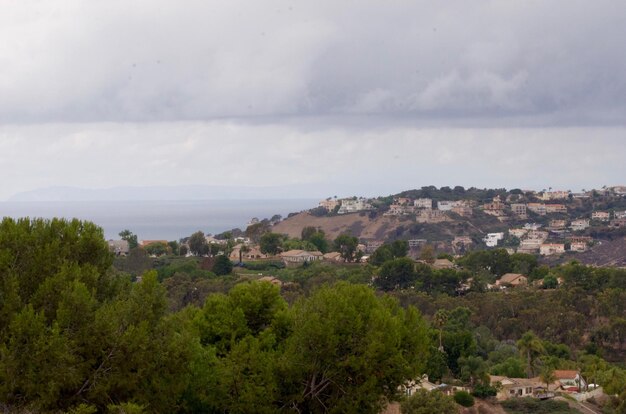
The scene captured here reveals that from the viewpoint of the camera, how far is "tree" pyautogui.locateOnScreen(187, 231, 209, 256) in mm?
78438

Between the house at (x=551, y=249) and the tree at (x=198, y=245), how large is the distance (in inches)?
1632

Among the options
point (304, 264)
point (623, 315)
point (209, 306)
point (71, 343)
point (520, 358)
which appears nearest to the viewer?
point (71, 343)

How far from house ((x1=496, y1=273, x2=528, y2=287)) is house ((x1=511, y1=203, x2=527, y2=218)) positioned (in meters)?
72.2

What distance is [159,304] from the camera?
55.9 ft

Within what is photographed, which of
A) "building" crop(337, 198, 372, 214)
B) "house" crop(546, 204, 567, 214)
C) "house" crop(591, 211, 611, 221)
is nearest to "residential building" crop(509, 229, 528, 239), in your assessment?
"house" crop(591, 211, 611, 221)

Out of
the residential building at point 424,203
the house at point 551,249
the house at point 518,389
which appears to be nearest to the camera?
the house at point 518,389

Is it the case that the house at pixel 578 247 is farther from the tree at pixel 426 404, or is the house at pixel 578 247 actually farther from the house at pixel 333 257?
the tree at pixel 426 404

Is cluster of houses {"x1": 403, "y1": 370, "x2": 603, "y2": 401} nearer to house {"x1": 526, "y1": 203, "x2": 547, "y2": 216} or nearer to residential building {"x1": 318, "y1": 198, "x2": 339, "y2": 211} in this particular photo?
house {"x1": 526, "y1": 203, "x2": 547, "y2": 216}

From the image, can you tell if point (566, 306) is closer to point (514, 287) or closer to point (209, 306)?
point (514, 287)

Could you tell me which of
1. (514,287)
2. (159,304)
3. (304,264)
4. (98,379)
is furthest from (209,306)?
(304,264)

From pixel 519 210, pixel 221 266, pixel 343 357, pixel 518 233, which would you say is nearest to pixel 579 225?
pixel 518 233

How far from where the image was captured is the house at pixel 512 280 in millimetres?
65856

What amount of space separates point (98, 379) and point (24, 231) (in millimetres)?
3103

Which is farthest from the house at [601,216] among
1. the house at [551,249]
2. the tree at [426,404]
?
the tree at [426,404]
